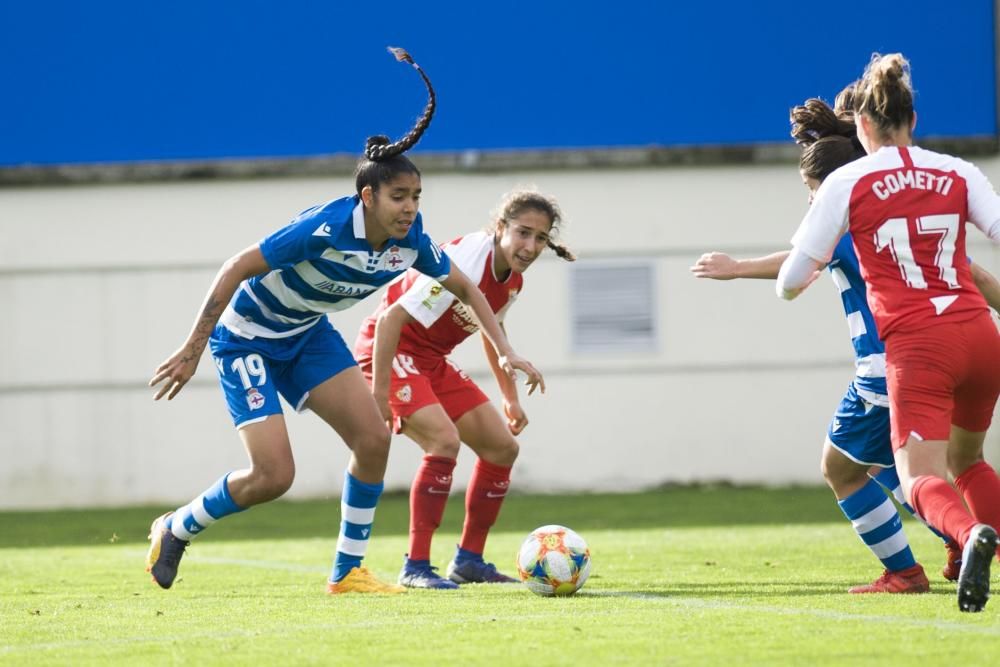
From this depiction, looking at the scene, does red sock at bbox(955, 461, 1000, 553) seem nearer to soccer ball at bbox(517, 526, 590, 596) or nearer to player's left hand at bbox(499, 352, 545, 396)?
soccer ball at bbox(517, 526, 590, 596)

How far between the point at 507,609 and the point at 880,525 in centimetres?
153

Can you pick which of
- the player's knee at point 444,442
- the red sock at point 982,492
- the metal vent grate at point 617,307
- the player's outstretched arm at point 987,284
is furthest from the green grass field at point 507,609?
the metal vent grate at point 617,307

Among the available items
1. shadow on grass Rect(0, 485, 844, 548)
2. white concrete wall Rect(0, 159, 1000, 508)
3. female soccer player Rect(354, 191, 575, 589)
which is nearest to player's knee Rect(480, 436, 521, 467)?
female soccer player Rect(354, 191, 575, 589)

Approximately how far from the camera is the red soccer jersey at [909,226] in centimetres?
475

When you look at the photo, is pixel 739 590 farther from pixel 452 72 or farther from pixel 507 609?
pixel 452 72

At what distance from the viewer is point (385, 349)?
21.9ft

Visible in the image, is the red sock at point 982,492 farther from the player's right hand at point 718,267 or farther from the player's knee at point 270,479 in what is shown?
the player's knee at point 270,479

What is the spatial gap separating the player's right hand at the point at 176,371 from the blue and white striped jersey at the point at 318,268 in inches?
19.9

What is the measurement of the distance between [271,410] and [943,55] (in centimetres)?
1109

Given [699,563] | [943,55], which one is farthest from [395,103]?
[699,563]

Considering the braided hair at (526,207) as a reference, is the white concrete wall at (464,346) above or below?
below

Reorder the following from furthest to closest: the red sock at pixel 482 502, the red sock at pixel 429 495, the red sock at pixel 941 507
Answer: the red sock at pixel 482 502 < the red sock at pixel 429 495 < the red sock at pixel 941 507

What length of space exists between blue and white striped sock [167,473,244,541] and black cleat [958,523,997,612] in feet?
10.8

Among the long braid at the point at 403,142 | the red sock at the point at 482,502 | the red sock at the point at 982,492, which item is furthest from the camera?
the red sock at the point at 482,502
